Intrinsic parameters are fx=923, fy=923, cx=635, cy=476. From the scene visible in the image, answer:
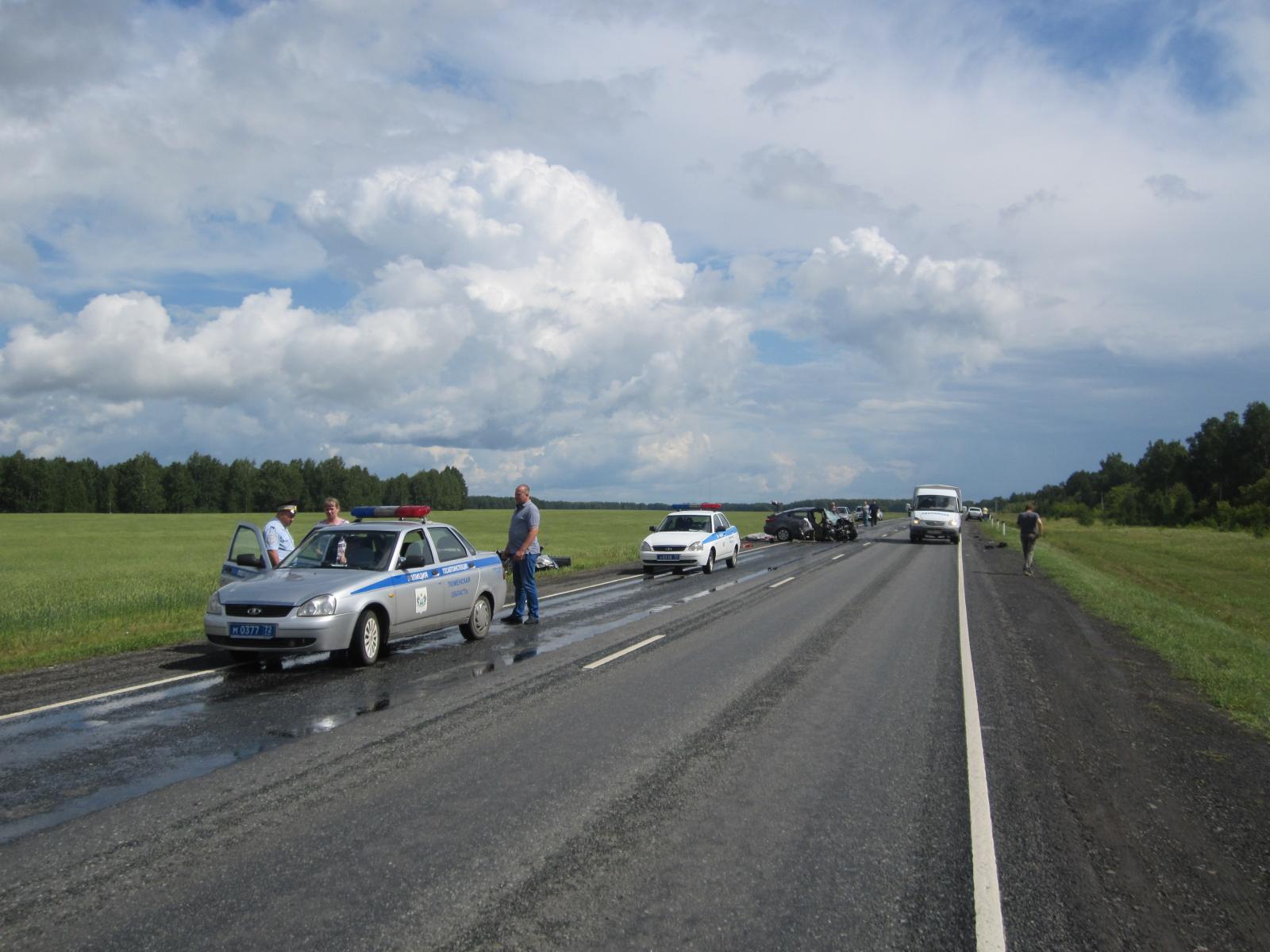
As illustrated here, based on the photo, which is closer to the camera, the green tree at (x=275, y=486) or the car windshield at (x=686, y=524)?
the car windshield at (x=686, y=524)

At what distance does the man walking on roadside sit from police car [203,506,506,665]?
1801 centimetres

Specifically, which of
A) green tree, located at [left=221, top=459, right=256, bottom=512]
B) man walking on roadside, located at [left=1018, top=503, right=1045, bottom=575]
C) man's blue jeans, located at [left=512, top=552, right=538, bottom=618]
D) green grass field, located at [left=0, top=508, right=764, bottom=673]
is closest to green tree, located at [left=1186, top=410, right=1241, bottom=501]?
green grass field, located at [left=0, top=508, right=764, bottom=673]

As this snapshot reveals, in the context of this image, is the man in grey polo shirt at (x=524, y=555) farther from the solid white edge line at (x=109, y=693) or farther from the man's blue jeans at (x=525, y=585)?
the solid white edge line at (x=109, y=693)

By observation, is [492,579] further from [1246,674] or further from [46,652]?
[1246,674]

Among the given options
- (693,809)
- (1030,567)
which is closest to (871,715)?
(693,809)

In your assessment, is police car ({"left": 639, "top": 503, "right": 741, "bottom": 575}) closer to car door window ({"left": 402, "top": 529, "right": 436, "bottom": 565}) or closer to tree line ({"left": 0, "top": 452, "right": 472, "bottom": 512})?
car door window ({"left": 402, "top": 529, "right": 436, "bottom": 565})

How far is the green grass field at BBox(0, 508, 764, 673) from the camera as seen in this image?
40.8 ft

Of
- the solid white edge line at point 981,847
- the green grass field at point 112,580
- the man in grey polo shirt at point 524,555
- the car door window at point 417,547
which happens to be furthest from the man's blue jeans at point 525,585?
the solid white edge line at point 981,847

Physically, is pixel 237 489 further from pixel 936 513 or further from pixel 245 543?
pixel 245 543

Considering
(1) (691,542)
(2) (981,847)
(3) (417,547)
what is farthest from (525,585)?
(1) (691,542)

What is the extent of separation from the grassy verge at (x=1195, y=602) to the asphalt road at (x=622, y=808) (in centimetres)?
93

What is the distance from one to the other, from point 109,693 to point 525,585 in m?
6.45

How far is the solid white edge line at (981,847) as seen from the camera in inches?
148

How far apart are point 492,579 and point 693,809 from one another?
8.15 meters
